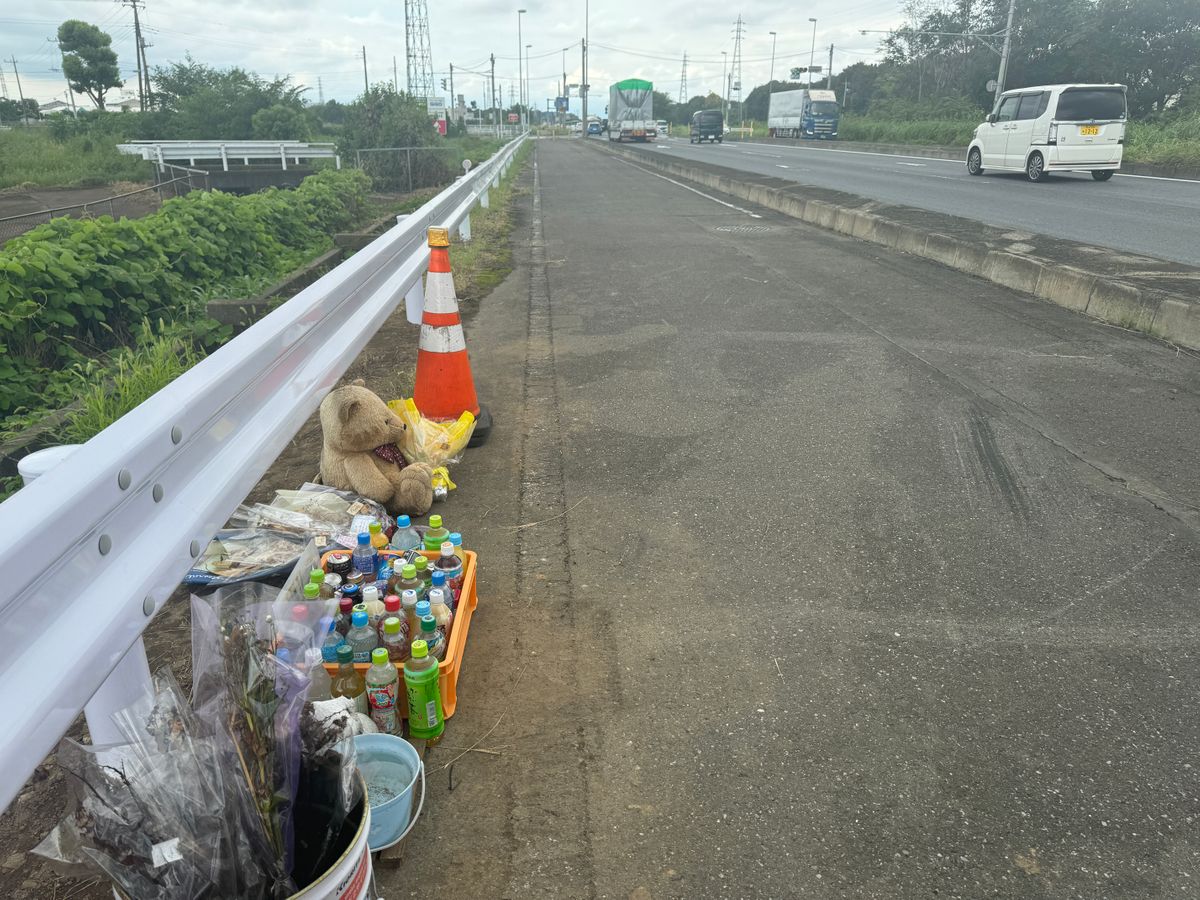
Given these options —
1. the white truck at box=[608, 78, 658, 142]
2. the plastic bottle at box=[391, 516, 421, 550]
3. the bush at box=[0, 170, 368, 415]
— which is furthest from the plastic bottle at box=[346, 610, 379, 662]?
the white truck at box=[608, 78, 658, 142]

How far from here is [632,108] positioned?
60.8 meters

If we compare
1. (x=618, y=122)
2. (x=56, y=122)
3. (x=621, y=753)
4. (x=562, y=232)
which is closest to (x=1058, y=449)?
(x=621, y=753)

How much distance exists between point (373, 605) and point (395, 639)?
0.18 m

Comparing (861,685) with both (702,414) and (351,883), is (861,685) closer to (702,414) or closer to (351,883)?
(351,883)

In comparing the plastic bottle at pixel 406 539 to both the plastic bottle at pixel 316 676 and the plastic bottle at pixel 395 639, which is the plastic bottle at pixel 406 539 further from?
the plastic bottle at pixel 316 676

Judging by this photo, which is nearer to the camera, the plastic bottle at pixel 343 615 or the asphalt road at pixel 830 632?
the asphalt road at pixel 830 632

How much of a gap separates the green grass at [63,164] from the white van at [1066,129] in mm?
32329

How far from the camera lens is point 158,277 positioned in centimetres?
802

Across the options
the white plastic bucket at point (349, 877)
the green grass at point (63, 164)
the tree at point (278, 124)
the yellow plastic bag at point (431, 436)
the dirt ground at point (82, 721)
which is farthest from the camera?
the tree at point (278, 124)

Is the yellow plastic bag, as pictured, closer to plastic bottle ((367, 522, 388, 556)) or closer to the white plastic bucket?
plastic bottle ((367, 522, 388, 556))

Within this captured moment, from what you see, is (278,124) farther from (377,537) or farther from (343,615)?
(343,615)

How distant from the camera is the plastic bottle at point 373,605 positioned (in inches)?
99.0

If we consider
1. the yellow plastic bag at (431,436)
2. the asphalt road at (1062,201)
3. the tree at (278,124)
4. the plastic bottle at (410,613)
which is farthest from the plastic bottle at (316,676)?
the tree at (278,124)

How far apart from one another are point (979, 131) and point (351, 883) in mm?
24332
